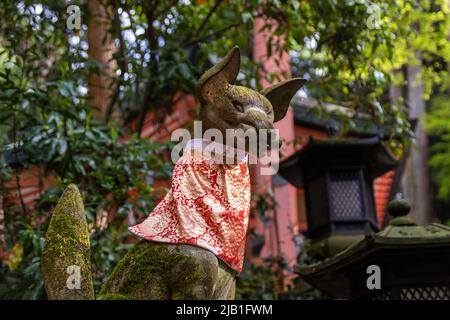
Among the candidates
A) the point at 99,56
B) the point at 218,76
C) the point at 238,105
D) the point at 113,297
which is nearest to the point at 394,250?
the point at 238,105

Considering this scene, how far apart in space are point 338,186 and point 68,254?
5.23 metres

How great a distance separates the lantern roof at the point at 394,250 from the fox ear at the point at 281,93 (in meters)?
1.59

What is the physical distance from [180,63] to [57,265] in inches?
194

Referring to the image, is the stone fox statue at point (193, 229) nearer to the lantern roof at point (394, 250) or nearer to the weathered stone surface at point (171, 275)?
the weathered stone surface at point (171, 275)

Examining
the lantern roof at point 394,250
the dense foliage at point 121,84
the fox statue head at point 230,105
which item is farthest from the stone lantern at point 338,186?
the fox statue head at point 230,105

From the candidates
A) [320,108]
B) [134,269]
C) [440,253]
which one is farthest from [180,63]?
[134,269]

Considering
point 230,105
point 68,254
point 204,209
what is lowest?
point 68,254

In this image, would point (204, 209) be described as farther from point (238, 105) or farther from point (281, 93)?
point (281, 93)

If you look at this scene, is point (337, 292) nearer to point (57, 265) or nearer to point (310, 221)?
point (310, 221)

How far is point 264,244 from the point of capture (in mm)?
11953

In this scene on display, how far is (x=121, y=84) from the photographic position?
29.4 feet

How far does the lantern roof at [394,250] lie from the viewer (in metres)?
6.20

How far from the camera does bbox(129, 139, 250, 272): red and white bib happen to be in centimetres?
455

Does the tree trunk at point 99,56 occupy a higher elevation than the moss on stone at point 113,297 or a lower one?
higher
